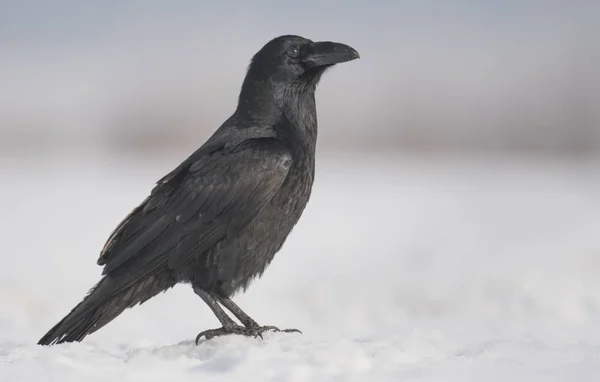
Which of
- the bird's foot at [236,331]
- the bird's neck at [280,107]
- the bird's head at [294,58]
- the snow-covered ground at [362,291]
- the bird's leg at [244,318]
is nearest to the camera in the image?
the snow-covered ground at [362,291]

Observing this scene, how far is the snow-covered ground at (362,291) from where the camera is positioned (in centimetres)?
584

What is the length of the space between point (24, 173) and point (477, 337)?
60.4ft

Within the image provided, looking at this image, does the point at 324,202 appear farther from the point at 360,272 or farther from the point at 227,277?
the point at 227,277

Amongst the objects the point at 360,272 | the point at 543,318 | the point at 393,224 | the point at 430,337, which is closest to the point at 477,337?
the point at 543,318

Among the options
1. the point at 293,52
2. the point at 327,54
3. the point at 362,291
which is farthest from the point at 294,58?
the point at 362,291

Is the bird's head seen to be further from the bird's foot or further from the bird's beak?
the bird's foot

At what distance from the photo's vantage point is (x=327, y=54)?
7.51 m

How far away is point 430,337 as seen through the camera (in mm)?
6801

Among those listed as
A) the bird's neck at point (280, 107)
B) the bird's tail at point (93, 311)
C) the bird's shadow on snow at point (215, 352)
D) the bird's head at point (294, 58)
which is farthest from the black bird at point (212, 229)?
the bird's head at point (294, 58)

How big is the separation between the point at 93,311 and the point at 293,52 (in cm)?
236

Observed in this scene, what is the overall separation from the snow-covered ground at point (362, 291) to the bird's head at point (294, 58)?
1926 millimetres

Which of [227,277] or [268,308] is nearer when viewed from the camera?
[227,277]

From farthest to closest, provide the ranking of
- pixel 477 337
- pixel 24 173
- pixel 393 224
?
pixel 24 173
pixel 393 224
pixel 477 337

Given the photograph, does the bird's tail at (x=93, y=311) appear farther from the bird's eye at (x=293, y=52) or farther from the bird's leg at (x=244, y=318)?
the bird's eye at (x=293, y=52)
